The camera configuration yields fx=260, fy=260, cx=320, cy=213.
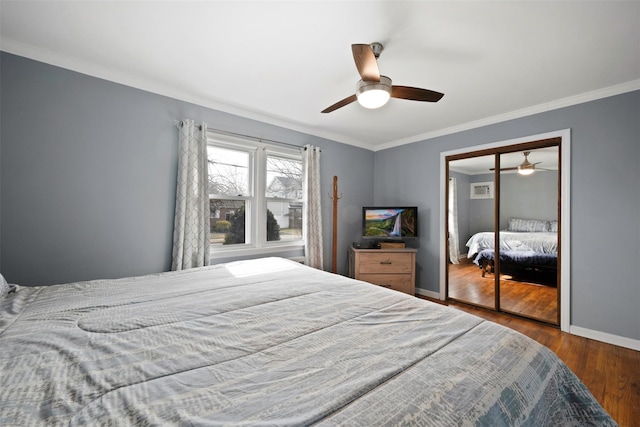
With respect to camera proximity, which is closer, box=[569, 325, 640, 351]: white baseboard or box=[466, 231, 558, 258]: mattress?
box=[569, 325, 640, 351]: white baseboard

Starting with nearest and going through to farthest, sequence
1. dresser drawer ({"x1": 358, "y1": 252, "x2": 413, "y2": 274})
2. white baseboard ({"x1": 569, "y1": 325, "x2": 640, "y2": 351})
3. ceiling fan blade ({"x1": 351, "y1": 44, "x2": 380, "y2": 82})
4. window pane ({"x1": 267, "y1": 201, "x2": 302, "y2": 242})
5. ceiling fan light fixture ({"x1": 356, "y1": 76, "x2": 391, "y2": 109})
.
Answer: ceiling fan blade ({"x1": 351, "y1": 44, "x2": 380, "y2": 82}) → ceiling fan light fixture ({"x1": 356, "y1": 76, "x2": 391, "y2": 109}) → white baseboard ({"x1": 569, "y1": 325, "x2": 640, "y2": 351}) → window pane ({"x1": 267, "y1": 201, "x2": 302, "y2": 242}) → dresser drawer ({"x1": 358, "y1": 252, "x2": 413, "y2": 274})

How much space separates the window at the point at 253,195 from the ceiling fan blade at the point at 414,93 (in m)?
1.77

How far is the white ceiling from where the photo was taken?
5.18 ft

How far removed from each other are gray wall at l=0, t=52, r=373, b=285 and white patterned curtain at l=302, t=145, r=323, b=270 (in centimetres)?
140

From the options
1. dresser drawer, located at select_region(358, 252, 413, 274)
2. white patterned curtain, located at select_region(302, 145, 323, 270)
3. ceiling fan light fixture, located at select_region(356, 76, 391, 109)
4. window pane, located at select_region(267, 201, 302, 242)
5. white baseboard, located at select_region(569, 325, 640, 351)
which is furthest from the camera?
dresser drawer, located at select_region(358, 252, 413, 274)

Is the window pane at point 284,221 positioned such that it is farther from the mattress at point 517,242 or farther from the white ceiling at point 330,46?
the mattress at point 517,242

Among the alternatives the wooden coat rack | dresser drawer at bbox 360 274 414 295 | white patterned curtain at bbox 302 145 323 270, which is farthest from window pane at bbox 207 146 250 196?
dresser drawer at bbox 360 274 414 295

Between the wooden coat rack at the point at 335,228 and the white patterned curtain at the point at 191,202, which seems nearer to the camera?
the white patterned curtain at the point at 191,202

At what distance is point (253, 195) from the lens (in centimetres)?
321

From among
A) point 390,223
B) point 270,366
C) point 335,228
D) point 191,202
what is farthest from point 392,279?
point 270,366

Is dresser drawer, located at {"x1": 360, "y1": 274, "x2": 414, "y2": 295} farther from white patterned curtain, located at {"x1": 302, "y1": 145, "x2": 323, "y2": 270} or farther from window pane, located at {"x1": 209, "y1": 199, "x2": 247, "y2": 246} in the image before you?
window pane, located at {"x1": 209, "y1": 199, "x2": 247, "y2": 246}

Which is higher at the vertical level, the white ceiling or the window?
the white ceiling

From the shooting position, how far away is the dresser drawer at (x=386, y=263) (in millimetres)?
3629

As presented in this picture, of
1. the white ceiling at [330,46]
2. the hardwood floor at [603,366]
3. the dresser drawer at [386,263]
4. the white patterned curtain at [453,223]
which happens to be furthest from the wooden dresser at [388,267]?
the white ceiling at [330,46]
